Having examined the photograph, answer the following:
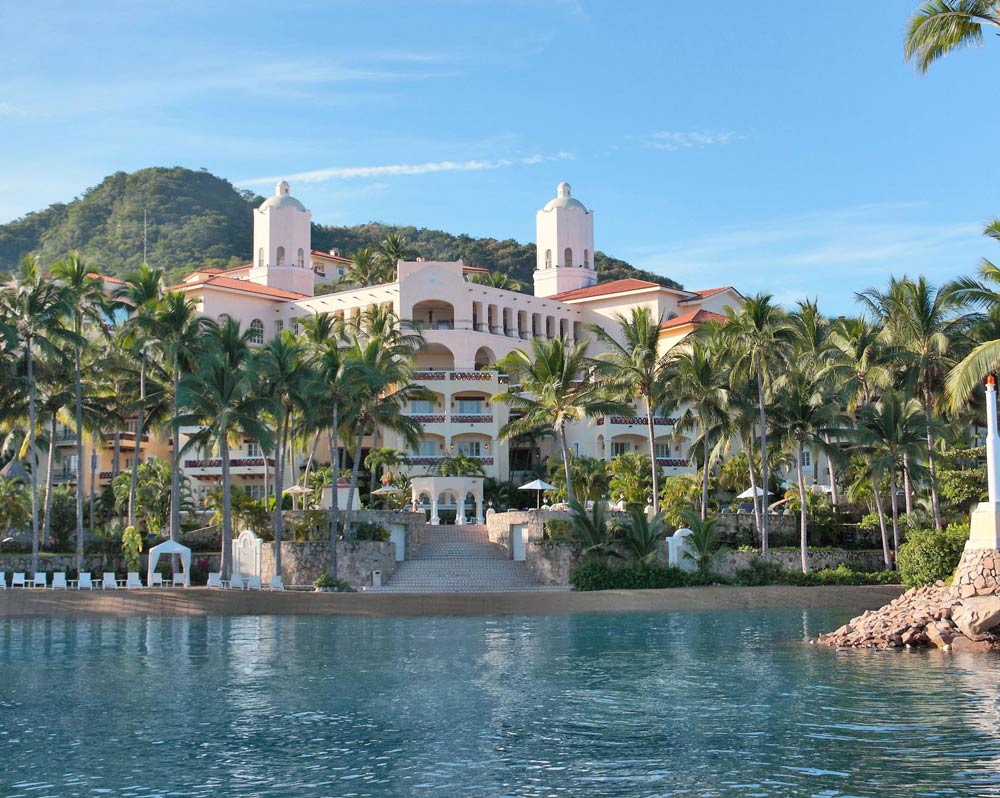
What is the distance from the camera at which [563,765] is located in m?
16.0

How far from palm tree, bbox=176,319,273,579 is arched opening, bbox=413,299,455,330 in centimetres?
2981

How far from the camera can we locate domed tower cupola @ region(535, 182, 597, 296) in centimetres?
8362

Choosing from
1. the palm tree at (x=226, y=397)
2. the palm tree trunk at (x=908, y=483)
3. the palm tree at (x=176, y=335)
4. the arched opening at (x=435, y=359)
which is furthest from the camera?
the arched opening at (x=435, y=359)

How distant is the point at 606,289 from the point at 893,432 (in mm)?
37279

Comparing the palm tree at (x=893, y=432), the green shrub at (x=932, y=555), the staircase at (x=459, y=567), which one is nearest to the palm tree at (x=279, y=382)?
the staircase at (x=459, y=567)

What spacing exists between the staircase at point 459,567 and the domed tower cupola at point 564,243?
1346 inches

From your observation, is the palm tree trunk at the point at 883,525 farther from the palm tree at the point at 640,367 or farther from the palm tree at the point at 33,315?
the palm tree at the point at 33,315

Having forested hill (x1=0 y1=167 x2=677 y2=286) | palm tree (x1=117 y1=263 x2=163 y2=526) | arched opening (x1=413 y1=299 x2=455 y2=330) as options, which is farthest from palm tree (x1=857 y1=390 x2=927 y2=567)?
forested hill (x1=0 y1=167 x2=677 y2=286)

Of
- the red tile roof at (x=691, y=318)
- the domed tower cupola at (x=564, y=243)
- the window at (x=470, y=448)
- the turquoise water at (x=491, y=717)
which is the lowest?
the turquoise water at (x=491, y=717)

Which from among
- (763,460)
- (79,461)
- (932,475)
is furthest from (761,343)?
(79,461)

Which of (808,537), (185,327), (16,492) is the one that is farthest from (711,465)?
(16,492)

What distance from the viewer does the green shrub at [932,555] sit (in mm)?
39344

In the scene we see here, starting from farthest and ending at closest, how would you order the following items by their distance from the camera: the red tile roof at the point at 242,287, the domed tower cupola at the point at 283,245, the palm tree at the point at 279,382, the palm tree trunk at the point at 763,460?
1. the domed tower cupola at the point at 283,245
2. the red tile roof at the point at 242,287
3. the palm tree trunk at the point at 763,460
4. the palm tree at the point at 279,382

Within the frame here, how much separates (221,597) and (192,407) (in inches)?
360
